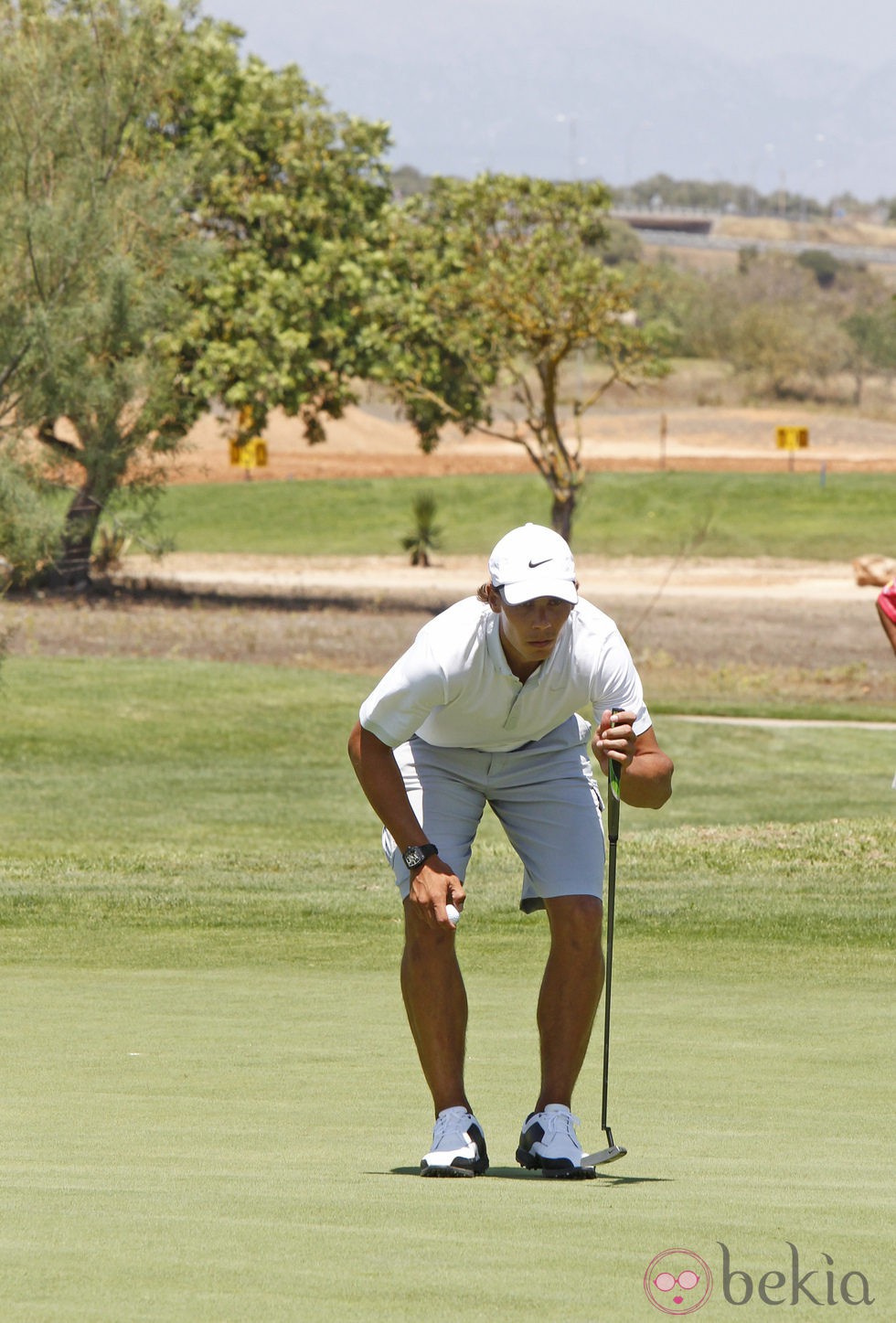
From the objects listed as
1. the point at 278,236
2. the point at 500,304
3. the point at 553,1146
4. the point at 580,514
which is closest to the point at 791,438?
the point at 580,514

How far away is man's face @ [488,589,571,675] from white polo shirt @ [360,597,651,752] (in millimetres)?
101

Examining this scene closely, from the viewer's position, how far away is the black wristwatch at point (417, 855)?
5230mm

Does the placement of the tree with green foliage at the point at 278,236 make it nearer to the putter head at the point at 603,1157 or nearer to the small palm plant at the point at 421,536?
the small palm plant at the point at 421,536

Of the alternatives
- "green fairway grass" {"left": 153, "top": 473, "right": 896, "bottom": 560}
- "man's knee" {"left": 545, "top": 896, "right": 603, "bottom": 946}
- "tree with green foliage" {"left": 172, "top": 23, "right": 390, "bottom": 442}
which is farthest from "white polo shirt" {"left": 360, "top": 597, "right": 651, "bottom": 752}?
"green fairway grass" {"left": 153, "top": 473, "right": 896, "bottom": 560}

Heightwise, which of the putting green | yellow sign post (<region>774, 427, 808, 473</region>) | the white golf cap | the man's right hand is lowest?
the putting green

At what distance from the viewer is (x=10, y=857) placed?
14.1 metres

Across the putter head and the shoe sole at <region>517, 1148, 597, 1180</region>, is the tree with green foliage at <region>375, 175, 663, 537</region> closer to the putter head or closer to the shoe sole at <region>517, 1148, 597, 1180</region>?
the shoe sole at <region>517, 1148, 597, 1180</region>

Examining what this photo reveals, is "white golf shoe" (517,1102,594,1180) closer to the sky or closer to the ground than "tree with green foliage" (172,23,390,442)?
closer to the ground

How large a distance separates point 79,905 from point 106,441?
6901 mm

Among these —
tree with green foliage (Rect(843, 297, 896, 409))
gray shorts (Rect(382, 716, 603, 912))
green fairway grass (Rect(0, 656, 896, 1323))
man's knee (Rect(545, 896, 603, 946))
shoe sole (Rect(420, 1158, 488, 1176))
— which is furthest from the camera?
tree with green foliage (Rect(843, 297, 896, 409))

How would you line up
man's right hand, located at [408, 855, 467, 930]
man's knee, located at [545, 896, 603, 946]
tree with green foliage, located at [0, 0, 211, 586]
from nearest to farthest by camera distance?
man's right hand, located at [408, 855, 467, 930] → man's knee, located at [545, 896, 603, 946] → tree with green foliage, located at [0, 0, 211, 586]

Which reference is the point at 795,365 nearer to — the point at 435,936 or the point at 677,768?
the point at 677,768

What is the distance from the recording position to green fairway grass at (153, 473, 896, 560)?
51.4 m

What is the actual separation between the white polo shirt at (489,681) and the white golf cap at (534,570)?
0.17 meters
